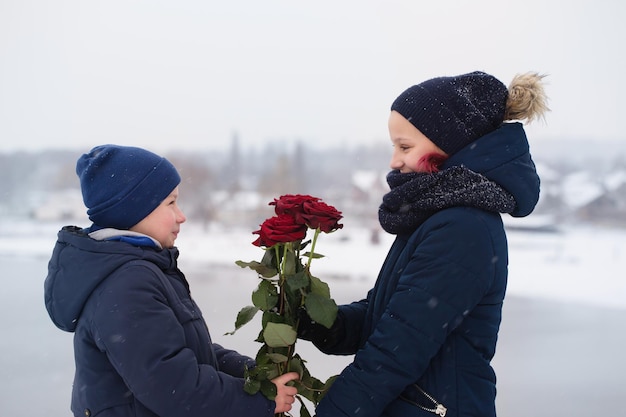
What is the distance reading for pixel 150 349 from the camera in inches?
43.8

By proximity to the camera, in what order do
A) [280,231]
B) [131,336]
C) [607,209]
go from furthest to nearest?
[607,209], [280,231], [131,336]

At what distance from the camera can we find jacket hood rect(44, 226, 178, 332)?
1.16 m

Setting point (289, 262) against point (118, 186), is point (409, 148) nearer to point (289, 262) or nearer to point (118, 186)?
point (289, 262)

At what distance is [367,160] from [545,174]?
8.50 feet

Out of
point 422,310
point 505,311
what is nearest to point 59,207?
point 505,311

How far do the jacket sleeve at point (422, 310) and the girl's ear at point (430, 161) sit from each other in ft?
0.42

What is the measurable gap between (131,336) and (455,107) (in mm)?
754

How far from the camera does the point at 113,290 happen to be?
1.13 m

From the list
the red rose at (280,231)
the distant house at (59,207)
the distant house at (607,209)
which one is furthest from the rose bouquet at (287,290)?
the distant house at (607,209)

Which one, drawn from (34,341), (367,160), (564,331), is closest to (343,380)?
(34,341)

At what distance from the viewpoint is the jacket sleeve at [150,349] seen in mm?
1108

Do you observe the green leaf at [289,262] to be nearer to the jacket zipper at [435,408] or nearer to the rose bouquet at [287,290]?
the rose bouquet at [287,290]

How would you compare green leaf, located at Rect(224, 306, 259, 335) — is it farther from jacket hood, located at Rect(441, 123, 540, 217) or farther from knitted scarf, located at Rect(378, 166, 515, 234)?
jacket hood, located at Rect(441, 123, 540, 217)

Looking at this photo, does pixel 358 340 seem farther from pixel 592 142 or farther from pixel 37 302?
pixel 592 142
